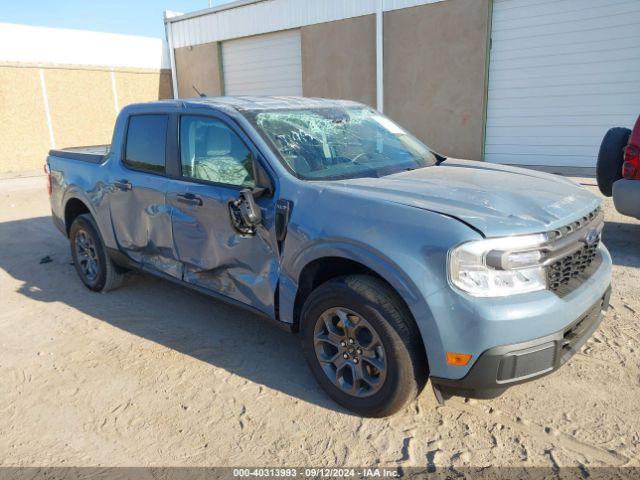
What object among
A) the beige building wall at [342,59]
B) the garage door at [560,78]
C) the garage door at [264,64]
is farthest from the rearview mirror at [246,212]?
the garage door at [264,64]

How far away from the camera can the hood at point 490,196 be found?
8.34 feet

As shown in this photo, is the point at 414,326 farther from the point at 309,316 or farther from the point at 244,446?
the point at 244,446

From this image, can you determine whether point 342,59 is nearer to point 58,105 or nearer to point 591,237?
point 58,105

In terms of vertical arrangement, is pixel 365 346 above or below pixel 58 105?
below

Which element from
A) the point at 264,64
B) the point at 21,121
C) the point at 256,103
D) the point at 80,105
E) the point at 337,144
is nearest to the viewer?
the point at 337,144

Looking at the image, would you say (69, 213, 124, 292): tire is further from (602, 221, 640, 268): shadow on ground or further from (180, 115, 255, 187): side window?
(602, 221, 640, 268): shadow on ground

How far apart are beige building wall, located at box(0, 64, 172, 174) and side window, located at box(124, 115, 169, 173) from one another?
43.7 ft

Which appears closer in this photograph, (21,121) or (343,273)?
(343,273)

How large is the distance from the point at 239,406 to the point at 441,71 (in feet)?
35.6

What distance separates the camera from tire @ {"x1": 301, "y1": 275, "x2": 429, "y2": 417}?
264cm

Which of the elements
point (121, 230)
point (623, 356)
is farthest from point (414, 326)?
point (121, 230)

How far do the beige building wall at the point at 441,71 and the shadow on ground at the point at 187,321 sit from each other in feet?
29.5

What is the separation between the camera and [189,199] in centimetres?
370

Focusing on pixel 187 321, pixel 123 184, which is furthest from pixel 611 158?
pixel 123 184
